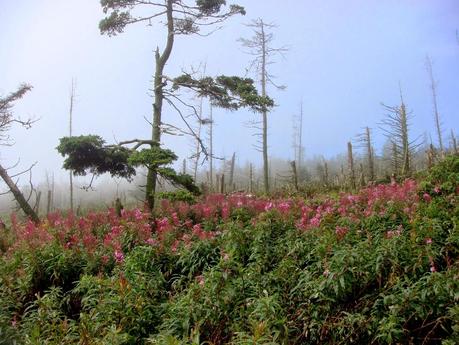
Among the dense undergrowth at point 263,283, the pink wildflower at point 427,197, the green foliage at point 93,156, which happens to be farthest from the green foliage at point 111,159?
the pink wildflower at point 427,197

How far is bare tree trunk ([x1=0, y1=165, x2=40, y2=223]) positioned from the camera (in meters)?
12.2

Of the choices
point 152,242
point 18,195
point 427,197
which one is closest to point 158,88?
point 18,195

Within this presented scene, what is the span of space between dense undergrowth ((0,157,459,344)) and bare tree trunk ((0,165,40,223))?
6.39 metres

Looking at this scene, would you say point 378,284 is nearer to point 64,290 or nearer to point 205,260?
point 205,260

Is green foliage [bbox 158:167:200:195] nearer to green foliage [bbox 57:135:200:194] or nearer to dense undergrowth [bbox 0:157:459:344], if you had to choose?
green foliage [bbox 57:135:200:194]

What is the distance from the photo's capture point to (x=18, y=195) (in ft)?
40.3

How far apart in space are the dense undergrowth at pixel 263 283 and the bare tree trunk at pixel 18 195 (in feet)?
21.0

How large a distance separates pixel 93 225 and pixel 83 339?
481cm

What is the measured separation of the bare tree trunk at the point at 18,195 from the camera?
39.9 feet

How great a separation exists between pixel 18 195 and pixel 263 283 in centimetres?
1072

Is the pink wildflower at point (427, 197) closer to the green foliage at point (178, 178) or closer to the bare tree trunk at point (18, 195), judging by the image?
the green foliage at point (178, 178)

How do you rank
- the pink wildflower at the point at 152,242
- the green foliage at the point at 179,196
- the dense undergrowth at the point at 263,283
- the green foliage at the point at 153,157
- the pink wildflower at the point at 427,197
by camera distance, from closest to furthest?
1. the dense undergrowth at the point at 263,283
2. the pink wildflower at the point at 152,242
3. the pink wildflower at the point at 427,197
4. the green foliage at the point at 179,196
5. the green foliage at the point at 153,157

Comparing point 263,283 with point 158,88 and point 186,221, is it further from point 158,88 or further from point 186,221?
point 158,88

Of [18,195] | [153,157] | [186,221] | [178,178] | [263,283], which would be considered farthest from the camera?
[18,195]
